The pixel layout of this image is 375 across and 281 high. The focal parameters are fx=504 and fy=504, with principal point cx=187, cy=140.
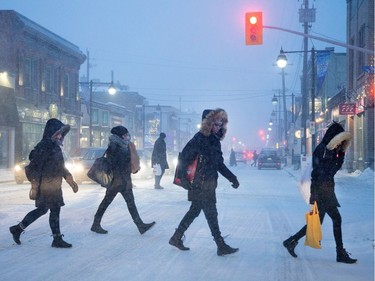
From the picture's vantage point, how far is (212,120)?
22.1ft

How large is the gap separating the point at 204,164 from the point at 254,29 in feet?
29.6

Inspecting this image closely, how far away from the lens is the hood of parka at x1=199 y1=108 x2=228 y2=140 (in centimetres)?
668

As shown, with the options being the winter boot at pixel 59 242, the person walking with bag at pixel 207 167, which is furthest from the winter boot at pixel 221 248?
the winter boot at pixel 59 242

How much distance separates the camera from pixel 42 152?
7031 mm

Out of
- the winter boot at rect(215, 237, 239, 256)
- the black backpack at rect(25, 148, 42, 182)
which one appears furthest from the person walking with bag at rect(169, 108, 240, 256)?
the black backpack at rect(25, 148, 42, 182)

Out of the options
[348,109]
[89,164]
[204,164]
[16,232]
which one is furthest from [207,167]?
[348,109]

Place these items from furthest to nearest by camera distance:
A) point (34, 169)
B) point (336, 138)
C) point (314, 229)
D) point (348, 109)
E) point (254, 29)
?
point (348, 109)
point (254, 29)
point (34, 169)
point (314, 229)
point (336, 138)

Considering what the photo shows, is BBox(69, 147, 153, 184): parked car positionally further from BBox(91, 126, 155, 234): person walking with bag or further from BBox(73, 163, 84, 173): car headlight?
BBox(91, 126, 155, 234): person walking with bag

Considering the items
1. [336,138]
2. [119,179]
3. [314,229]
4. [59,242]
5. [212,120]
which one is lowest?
[59,242]

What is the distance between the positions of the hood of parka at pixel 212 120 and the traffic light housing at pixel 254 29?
8.42 meters

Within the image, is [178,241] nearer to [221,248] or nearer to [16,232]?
A: [221,248]

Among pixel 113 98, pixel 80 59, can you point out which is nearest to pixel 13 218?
pixel 80 59

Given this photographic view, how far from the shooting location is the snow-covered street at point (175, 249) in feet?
19.0

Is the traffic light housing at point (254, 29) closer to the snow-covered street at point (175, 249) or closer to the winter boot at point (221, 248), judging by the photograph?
the snow-covered street at point (175, 249)
